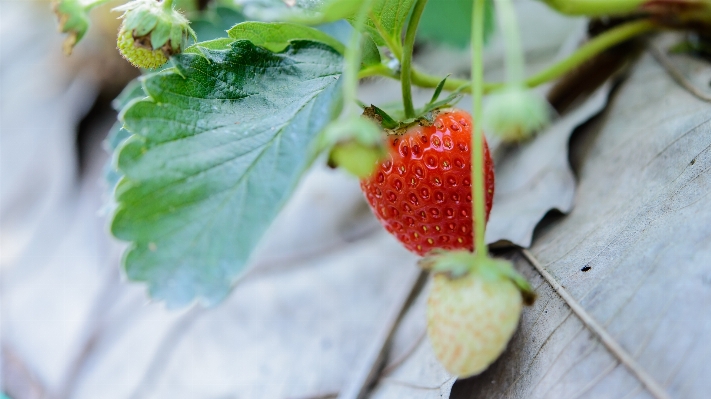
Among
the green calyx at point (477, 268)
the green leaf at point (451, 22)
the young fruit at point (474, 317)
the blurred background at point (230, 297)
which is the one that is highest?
the green calyx at point (477, 268)

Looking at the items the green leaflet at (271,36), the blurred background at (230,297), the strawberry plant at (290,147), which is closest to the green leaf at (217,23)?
the blurred background at (230,297)

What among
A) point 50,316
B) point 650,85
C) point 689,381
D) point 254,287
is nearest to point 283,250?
point 254,287

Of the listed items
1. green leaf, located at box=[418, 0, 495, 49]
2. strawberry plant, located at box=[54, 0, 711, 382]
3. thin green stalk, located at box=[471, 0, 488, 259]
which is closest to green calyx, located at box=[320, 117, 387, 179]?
strawberry plant, located at box=[54, 0, 711, 382]

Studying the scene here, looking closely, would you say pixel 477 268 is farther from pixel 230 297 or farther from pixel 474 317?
pixel 230 297

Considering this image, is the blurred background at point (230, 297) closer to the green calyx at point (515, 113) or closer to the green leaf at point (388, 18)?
the green leaf at point (388, 18)

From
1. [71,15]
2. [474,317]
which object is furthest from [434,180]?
[71,15]

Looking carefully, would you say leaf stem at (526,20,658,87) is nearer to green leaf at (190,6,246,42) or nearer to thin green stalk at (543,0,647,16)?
thin green stalk at (543,0,647,16)

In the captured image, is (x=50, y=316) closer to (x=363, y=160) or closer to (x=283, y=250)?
(x=283, y=250)
